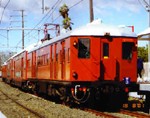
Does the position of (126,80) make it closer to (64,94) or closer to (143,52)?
(64,94)

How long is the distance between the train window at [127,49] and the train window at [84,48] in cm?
142

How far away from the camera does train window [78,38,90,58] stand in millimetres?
16281

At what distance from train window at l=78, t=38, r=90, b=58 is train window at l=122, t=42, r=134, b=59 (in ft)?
4.66

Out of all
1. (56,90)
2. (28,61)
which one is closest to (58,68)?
(56,90)

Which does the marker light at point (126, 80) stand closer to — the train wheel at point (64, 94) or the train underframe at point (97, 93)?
the train underframe at point (97, 93)

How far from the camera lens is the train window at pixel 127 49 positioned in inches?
652

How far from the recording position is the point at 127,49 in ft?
54.6

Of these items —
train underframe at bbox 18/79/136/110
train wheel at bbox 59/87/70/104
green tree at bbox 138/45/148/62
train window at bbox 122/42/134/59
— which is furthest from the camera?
green tree at bbox 138/45/148/62

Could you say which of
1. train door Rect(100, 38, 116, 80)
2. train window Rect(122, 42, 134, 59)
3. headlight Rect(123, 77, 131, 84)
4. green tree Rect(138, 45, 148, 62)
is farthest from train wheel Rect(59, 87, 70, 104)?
green tree Rect(138, 45, 148, 62)

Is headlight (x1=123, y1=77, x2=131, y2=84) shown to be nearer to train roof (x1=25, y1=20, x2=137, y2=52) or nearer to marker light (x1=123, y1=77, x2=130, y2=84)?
marker light (x1=123, y1=77, x2=130, y2=84)

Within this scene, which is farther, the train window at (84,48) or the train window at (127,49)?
the train window at (127,49)

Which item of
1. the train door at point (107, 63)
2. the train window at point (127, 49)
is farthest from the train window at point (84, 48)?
the train window at point (127, 49)

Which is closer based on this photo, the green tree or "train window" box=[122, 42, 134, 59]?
"train window" box=[122, 42, 134, 59]

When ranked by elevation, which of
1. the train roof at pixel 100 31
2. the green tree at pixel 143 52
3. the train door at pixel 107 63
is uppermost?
the green tree at pixel 143 52
